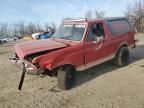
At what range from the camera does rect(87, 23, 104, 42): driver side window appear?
678 centimetres

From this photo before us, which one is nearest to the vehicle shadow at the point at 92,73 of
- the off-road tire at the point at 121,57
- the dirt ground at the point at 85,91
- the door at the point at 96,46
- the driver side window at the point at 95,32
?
the dirt ground at the point at 85,91

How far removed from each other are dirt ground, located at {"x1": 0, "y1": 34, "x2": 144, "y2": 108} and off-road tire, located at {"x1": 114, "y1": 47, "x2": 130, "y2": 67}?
0.30m

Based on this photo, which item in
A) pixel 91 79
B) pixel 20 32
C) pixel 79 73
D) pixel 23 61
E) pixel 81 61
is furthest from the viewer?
pixel 20 32

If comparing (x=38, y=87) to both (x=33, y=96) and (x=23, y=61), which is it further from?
(x=23, y=61)

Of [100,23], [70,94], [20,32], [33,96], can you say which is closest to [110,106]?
[70,94]

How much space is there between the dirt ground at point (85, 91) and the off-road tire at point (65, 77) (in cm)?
18

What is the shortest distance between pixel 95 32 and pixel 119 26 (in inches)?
64.7

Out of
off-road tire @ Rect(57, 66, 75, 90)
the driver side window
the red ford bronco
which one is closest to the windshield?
the red ford bronco

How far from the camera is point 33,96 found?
580 cm

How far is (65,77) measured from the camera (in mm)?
6012

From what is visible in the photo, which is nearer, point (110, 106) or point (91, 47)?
point (110, 106)

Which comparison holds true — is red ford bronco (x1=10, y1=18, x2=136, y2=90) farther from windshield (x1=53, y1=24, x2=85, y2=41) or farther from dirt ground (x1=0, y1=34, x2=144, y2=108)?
dirt ground (x1=0, y1=34, x2=144, y2=108)

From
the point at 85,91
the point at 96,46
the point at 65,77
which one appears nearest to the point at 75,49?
the point at 65,77

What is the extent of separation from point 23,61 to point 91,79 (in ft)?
8.08
